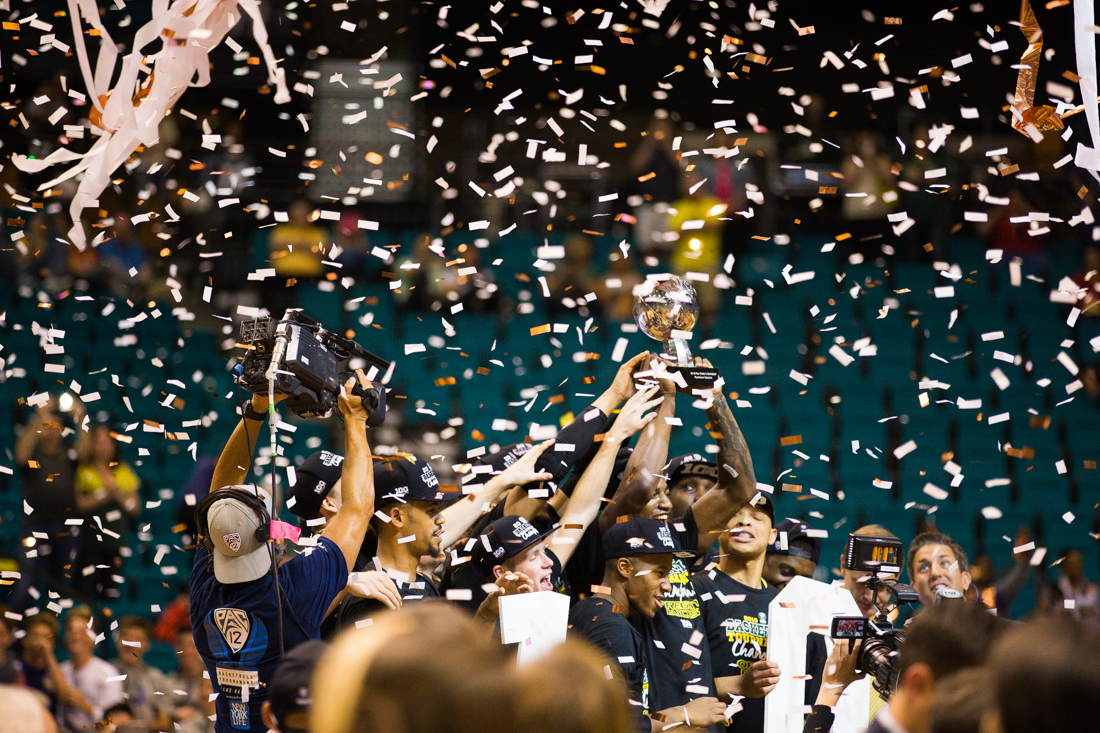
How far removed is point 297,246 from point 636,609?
581cm

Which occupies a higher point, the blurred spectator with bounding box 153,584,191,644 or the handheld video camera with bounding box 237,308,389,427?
the handheld video camera with bounding box 237,308,389,427

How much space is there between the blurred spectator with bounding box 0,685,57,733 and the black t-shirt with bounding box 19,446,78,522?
5.61m

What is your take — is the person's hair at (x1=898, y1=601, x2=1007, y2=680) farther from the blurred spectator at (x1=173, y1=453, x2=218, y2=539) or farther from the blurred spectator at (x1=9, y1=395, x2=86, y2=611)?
the blurred spectator at (x1=9, y1=395, x2=86, y2=611)

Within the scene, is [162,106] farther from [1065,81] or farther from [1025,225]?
[1065,81]

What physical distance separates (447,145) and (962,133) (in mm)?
4669

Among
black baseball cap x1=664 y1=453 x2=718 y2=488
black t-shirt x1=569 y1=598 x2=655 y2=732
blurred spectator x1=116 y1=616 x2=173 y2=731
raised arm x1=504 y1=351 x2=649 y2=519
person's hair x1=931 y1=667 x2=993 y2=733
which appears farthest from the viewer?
blurred spectator x1=116 y1=616 x2=173 y2=731

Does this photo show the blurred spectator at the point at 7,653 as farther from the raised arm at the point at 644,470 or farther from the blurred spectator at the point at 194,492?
the raised arm at the point at 644,470

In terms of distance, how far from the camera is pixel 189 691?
5.56 meters

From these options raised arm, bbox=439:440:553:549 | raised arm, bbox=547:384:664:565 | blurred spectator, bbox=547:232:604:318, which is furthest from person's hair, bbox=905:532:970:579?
blurred spectator, bbox=547:232:604:318

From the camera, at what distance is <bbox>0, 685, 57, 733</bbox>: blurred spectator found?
1.63 m

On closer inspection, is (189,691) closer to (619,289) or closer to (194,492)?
(194,492)

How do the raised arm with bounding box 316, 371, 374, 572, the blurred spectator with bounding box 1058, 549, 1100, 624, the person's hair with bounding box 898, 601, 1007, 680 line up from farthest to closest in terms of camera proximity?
the blurred spectator with bounding box 1058, 549, 1100, 624, the raised arm with bounding box 316, 371, 374, 572, the person's hair with bounding box 898, 601, 1007, 680

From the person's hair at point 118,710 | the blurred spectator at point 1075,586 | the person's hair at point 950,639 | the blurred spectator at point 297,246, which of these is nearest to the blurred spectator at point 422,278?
the blurred spectator at point 297,246

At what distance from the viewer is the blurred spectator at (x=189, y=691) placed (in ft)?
17.3
